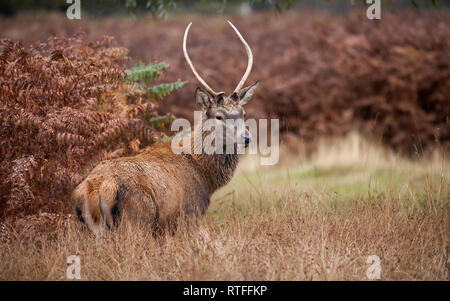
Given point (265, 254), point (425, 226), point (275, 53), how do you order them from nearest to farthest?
point (265, 254) → point (425, 226) → point (275, 53)

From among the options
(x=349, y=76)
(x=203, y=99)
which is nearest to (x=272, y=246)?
(x=203, y=99)

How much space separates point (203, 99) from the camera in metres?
6.26

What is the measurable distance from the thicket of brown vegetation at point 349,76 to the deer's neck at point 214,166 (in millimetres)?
5100

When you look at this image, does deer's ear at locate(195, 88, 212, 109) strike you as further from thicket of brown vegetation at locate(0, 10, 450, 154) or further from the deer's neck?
thicket of brown vegetation at locate(0, 10, 450, 154)

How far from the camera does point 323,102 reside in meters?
13.2

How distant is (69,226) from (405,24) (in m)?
11.4

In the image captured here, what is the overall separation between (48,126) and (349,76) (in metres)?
9.02

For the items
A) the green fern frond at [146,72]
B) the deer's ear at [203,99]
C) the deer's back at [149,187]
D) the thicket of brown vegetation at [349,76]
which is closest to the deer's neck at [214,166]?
the deer's back at [149,187]

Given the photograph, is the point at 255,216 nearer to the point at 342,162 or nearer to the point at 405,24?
the point at 342,162

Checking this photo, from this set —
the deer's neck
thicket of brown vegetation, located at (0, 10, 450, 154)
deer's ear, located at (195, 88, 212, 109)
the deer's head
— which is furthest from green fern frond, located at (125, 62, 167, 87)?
thicket of brown vegetation, located at (0, 10, 450, 154)

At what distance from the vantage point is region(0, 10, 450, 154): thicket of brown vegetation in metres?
11.9

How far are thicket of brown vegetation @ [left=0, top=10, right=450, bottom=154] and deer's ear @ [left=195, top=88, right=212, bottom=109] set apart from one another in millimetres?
5390
